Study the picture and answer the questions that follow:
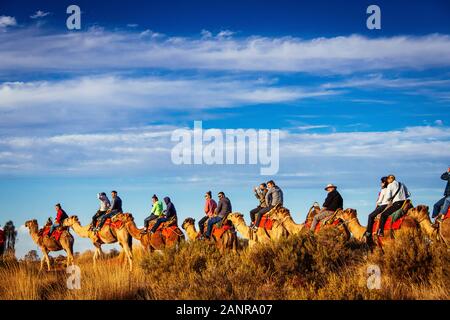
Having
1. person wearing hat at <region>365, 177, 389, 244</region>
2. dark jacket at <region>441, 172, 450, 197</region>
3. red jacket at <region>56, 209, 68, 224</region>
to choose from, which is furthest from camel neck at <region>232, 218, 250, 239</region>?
dark jacket at <region>441, 172, 450, 197</region>

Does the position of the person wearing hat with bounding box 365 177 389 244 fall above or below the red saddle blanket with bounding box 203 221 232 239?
above

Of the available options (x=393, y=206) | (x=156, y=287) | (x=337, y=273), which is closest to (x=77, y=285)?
(x=156, y=287)

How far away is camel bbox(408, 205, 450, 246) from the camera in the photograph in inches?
905

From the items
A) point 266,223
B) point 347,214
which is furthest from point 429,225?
point 266,223

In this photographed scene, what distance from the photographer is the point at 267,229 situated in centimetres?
2822

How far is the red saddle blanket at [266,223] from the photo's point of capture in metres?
28.2

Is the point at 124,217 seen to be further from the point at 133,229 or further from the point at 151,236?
the point at 151,236

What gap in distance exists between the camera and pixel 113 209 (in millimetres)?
29750

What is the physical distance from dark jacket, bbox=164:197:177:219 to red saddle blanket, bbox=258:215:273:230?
378cm

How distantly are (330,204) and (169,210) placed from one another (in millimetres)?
7103

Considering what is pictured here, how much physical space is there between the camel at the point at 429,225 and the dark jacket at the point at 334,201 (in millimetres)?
2666

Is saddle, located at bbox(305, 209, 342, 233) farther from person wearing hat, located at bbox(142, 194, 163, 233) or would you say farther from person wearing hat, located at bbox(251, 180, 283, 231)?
person wearing hat, located at bbox(142, 194, 163, 233)
